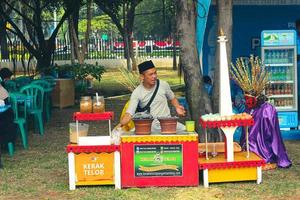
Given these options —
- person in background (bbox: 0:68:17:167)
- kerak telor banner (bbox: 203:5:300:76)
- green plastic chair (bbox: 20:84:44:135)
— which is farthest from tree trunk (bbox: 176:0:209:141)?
kerak telor banner (bbox: 203:5:300:76)

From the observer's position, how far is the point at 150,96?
7.00 meters

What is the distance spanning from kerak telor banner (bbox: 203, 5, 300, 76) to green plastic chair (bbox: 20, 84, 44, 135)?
3.43 m

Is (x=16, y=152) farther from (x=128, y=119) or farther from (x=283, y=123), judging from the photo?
(x=283, y=123)

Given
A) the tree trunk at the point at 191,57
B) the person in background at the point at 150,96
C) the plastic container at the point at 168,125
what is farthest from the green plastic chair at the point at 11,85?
the plastic container at the point at 168,125

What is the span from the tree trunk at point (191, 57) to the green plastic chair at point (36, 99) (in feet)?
10.4

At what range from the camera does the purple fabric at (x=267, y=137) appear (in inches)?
293

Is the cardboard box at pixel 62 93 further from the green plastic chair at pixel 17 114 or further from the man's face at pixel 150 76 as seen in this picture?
the man's face at pixel 150 76

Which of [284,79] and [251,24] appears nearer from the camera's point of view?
[284,79]

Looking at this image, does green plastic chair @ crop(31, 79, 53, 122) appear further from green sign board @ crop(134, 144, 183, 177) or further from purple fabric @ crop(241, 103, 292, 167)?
green sign board @ crop(134, 144, 183, 177)

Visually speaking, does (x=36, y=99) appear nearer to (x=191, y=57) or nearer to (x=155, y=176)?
(x=191, y=57)

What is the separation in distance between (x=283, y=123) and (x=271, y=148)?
2.43 m

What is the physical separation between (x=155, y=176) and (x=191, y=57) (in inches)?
80.4

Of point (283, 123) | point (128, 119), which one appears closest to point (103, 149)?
point (128, 119)

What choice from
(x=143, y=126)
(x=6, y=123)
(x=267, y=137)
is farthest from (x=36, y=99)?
(x=267, y=137)
